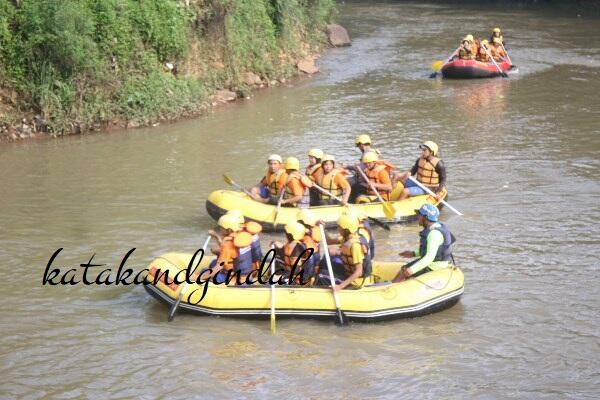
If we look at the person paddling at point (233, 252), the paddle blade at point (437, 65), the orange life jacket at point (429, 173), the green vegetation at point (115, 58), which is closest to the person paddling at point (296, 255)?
the person paddling at point (233, 252)

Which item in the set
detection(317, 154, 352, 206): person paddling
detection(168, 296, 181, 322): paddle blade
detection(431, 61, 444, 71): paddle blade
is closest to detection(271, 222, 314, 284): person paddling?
detection(168, 296, 181, 322): paddle blade

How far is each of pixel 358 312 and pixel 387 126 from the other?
9.69 meters

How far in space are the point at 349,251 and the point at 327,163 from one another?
10.6 feet

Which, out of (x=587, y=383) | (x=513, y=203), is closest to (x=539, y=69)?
(x=513, y=203)

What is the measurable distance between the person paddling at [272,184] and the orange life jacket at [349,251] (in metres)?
3.09

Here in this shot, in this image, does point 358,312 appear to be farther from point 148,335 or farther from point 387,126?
point 387,126

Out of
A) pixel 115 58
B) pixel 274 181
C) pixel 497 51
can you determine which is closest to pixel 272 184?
pixel 274 181

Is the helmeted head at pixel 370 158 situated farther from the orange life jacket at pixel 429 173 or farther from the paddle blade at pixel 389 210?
the paddle blade at pixel 389 210

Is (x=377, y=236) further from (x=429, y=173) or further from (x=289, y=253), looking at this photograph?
(x=289, y=253)

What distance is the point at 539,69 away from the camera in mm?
25016

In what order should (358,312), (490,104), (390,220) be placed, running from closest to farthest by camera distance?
1. (358,312)
2. (390,220)
3. (490,104)

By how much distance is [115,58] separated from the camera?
1936 cm

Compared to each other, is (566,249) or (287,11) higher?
(287,11)

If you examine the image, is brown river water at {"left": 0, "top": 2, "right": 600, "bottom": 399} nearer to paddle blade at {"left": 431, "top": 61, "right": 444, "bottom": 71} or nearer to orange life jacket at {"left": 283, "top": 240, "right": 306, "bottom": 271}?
paddle blade at {"left": 431, "top": 61, "right": 444, "bottom": 71}
